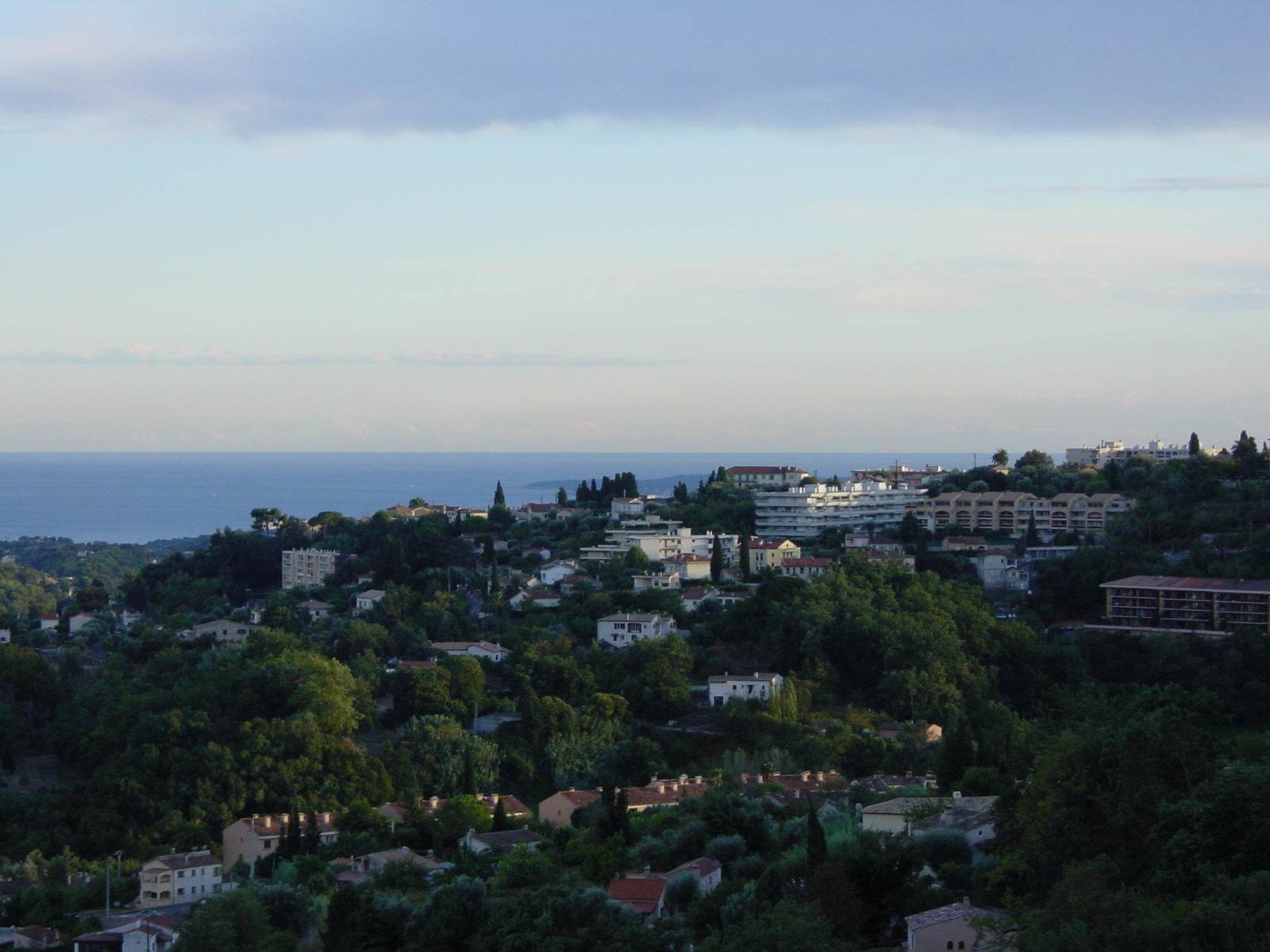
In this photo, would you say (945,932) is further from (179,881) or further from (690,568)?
(690,568)

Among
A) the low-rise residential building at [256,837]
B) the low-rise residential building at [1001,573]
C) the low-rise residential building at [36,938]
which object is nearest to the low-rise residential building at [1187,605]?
the low-rise residential building at [1001,573]

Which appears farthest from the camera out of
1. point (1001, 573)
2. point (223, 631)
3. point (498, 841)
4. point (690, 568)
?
point (1001, 573)

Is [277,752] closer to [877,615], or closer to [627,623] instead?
[627,623]

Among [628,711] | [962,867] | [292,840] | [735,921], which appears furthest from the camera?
[628,711]

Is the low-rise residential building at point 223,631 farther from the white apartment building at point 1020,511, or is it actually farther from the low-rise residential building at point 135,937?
the white apartment building at point 1020,511

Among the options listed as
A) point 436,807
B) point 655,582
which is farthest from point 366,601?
point 436,807

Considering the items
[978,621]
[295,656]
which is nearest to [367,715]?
[295,656]

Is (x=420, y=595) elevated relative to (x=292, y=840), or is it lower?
elevated
